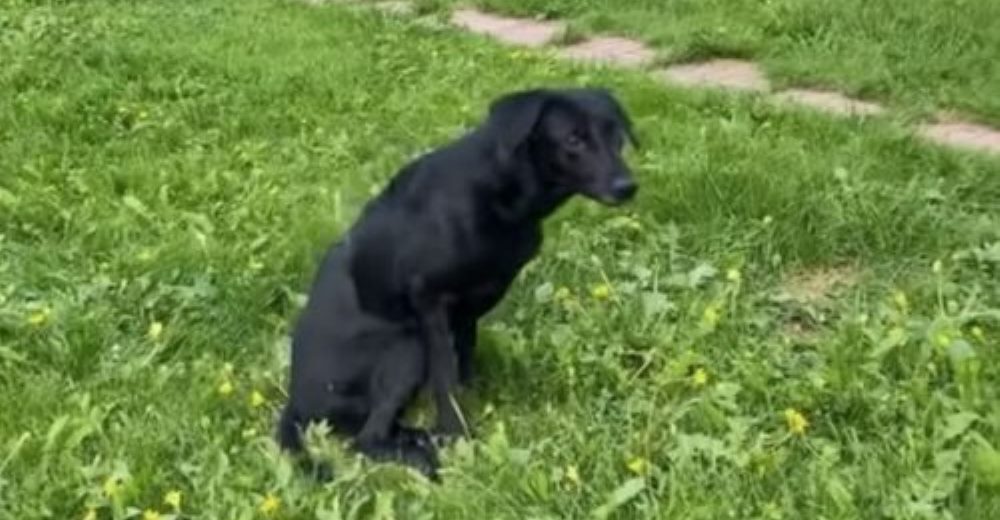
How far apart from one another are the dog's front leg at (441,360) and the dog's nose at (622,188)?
45cm

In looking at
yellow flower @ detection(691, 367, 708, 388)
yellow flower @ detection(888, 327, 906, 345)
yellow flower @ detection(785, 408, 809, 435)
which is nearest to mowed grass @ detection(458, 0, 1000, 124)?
yellow flower @ detection(888, 327, 906, 345)

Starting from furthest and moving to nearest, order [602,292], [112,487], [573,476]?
[602,292] → [112,487] → [573,476]

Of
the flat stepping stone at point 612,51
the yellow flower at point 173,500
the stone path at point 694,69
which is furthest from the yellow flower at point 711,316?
the flat stepping stone at point 612,51

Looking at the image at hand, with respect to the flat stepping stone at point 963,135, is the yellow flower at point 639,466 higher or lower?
higher

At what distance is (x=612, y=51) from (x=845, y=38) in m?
Answer: 1.08

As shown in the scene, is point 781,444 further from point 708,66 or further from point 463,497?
point 708,66

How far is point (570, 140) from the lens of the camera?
12.4 feet

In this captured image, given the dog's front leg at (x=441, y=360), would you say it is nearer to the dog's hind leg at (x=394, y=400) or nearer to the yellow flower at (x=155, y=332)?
the dog's hind leg at (x=394, y=400)

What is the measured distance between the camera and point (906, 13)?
7891mm

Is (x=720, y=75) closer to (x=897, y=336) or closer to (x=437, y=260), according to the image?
(x=897, y=336)

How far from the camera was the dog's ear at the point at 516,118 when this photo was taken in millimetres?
3766

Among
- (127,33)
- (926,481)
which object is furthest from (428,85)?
(926,481)

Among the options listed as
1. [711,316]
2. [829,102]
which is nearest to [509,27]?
[829,102]

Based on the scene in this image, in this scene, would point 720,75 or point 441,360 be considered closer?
point 441,360
